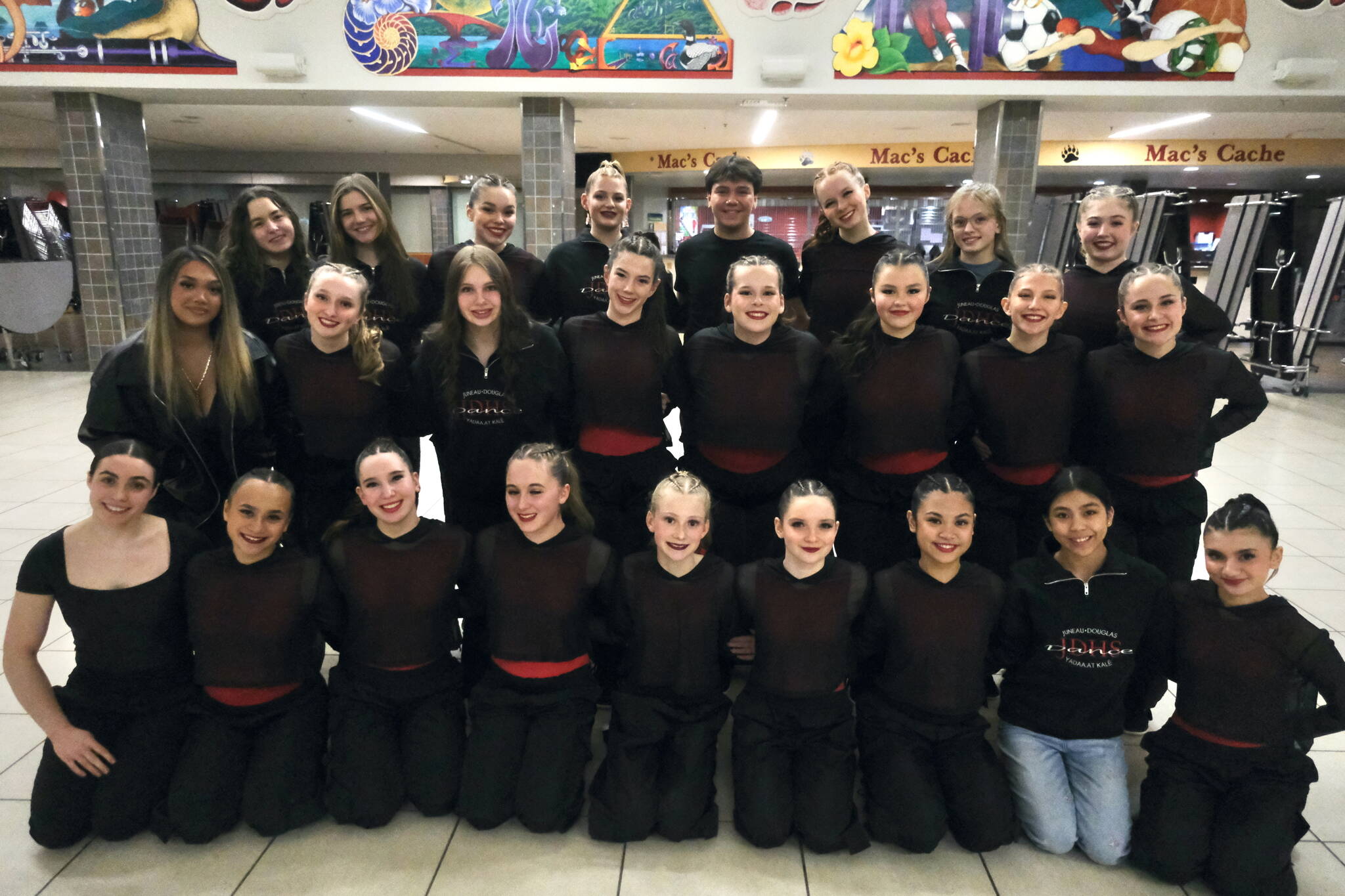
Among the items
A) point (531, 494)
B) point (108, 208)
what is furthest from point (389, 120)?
point (531, 494)

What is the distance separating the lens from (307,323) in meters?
3.22

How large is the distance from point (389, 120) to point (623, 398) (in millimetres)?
9587

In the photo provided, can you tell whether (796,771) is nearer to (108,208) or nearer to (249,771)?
(249,771)

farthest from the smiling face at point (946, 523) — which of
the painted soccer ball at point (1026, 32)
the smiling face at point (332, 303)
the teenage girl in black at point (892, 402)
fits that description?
the painted soccer ball at point (1026, 32)

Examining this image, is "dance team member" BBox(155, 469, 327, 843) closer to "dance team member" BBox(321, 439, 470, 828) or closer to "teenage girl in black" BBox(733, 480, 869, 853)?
"dance team member" BBox(321, 439, 470, 828)

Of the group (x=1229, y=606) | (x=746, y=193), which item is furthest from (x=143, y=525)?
(x=1229, y=606)

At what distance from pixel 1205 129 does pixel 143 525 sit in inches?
534

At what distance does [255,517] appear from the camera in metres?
2.33

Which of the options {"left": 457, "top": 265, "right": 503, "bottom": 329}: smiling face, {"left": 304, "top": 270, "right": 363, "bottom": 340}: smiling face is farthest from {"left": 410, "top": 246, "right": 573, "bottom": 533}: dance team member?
{"left": 304, "top": 270, "right": 363, "bottom": 340}: smiling face

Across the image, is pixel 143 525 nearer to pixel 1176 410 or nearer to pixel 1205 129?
pixel 1176 410

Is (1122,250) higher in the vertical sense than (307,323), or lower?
higher

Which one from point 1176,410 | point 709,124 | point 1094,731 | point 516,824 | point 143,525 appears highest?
point 709,124

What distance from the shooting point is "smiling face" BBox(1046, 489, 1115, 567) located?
2.29m

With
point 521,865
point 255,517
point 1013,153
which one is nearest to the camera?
point 521,865
